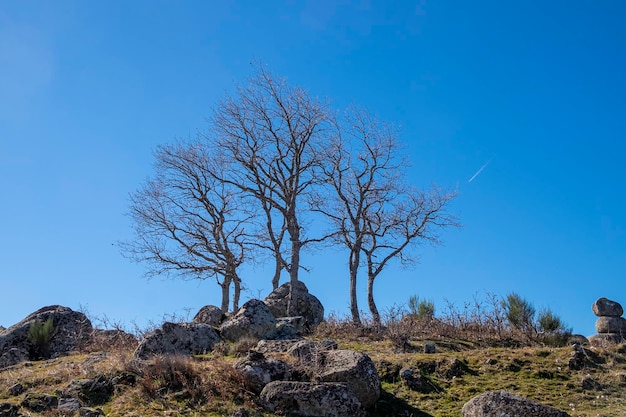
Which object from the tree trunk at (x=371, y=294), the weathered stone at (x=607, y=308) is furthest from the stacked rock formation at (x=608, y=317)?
the tree trunk at (x=371, y=294)

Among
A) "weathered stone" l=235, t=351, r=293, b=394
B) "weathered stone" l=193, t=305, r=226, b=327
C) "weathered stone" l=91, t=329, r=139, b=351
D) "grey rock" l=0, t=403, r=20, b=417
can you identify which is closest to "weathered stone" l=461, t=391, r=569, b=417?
"weathered stone" l=235, t=351, r=293, b=394

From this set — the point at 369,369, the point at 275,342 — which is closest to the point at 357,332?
the point at 275,342

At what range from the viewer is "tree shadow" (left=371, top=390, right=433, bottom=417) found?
33.3 ft

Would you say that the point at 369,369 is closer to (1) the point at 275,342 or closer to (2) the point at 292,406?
(2) the point at 292,406

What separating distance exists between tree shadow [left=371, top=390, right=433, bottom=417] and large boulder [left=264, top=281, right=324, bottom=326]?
36.1 ft

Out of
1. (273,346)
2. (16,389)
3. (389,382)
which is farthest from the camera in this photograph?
(273,346)

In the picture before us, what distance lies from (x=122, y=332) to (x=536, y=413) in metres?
12.4

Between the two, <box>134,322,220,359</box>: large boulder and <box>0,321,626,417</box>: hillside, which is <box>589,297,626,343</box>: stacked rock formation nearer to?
<box>0,321,626,417</box>: hillside

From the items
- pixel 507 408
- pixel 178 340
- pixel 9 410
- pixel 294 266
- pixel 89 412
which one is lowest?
pixel 507 408

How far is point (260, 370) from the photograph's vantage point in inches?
404

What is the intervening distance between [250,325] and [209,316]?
2.74 meters

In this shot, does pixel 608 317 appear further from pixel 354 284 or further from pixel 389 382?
pixel 389 382

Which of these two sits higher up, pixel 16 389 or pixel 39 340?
pixel 39 340

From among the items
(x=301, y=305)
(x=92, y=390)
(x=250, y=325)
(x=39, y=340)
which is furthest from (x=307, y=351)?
(x=301, y=305)
